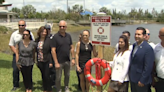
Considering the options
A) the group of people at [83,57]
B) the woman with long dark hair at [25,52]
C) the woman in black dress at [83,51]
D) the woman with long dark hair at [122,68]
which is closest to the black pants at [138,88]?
the group of people at [83,57]

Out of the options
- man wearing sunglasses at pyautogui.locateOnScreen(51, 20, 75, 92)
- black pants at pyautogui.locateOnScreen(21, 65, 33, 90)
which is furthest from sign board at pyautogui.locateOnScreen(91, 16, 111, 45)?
black pants at pyautogui.locateOnScreen(21, 65, 33, 90)

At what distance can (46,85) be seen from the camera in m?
3.60

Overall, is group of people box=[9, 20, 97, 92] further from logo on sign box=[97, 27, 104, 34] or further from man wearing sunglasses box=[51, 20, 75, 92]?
logo on sign box=[97, 27, 104, 34]

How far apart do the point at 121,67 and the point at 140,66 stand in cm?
32

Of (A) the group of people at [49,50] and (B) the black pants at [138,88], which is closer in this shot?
(B) the black pants at [138,88]

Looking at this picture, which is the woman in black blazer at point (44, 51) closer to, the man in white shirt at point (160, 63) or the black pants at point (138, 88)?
the black pants at point (138, 88)

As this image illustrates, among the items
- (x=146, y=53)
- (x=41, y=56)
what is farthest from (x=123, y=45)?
(x=41, y=56)

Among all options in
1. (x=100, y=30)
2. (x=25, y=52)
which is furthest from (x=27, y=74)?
(x=100, y=30)

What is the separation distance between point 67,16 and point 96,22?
4861 centimetres

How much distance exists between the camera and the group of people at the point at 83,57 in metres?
2.34

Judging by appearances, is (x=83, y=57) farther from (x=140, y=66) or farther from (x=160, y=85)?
(x=160, y=85)

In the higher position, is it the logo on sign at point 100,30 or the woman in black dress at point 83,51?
the logo on sign at point 100,30

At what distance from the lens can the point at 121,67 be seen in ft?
8.48

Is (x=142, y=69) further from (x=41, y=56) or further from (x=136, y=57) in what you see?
(x=41, y=56)
